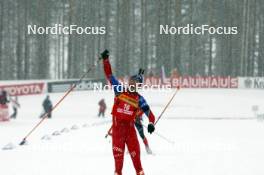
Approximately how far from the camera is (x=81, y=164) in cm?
1107

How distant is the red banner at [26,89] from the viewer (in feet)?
123

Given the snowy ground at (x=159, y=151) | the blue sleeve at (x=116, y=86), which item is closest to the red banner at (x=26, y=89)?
the snowy ground at (x=159, y=151)

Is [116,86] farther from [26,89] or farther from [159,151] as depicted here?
[26,89]

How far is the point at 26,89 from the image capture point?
38875mm

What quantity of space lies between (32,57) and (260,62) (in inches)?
1168

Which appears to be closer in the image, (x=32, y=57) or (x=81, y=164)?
(x=81, y=164)

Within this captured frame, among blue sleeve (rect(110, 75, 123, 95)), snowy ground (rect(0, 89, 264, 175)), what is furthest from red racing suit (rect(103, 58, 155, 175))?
snowy ground (rect(0, 89, 264, 175))

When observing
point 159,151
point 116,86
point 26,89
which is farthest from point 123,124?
point 26,89

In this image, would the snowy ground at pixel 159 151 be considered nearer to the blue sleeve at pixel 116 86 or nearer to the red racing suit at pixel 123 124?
the red racing suit at pixel 123 124

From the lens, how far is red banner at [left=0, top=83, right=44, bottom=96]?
37.6 metres

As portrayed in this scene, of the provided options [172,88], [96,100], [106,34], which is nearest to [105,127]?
[96,100]

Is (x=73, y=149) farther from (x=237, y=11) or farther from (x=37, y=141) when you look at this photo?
(x=237, y=11)

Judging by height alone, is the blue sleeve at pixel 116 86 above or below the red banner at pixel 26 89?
above

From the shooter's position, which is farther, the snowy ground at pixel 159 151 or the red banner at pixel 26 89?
the red banner at pixel 26 89
